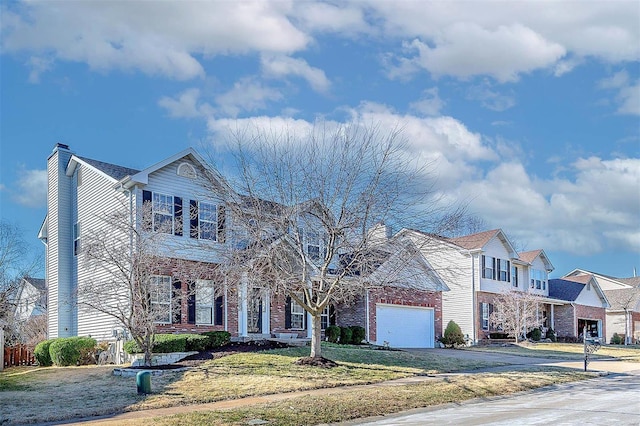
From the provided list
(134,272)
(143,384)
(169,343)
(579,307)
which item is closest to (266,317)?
(169,343)

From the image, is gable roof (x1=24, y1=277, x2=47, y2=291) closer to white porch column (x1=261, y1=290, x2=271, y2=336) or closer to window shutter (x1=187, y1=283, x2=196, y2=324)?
window shutter (x1=187, y1=283, x2=196, y2=324)

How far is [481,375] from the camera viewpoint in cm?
2050

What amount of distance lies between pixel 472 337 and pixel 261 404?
2925cm

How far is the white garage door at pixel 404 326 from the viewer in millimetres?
34031

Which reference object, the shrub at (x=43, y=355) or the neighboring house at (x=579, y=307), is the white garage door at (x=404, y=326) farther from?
the neighboring house at (x=579, y=307)

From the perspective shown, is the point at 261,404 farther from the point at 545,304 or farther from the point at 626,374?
the point at 545,304

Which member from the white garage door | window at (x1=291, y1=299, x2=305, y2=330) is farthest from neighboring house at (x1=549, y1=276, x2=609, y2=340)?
window at (x1=291, y1=299, x2=305, y2=330)

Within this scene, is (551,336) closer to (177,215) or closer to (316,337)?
(177,215)

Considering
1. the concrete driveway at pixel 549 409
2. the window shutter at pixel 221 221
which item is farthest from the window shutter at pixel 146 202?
the concrete driveway at pixel 549 409

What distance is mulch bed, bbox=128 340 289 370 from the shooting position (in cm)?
2067

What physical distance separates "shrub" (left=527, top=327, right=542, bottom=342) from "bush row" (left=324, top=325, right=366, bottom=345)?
17937 millimetres

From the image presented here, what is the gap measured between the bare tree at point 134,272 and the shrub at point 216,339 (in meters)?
1.72

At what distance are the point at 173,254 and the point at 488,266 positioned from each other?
24.2m

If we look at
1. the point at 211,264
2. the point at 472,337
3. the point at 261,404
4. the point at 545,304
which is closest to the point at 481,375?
the point at 261,404
